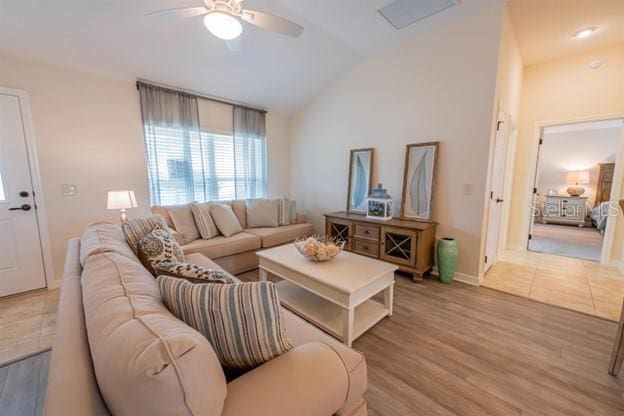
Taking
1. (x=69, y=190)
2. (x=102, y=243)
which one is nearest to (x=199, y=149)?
(x=69, y=190)

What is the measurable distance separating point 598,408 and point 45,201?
467 centimetres

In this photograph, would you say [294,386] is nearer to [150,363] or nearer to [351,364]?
[351,364]

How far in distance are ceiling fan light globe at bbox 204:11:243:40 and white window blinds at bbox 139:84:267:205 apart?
203 centimetres

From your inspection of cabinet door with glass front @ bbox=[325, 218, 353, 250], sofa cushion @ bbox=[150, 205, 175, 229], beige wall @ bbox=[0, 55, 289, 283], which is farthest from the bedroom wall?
beige wall @ bbox=[0, 55, 289, 283]

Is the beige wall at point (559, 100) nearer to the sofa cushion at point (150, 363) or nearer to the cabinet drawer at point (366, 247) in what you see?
the cabinet drawer at point (366, 247)

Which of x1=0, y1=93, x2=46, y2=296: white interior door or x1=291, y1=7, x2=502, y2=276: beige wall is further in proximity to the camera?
x1=291, y1=7, x2=502, y2=276: beige wall

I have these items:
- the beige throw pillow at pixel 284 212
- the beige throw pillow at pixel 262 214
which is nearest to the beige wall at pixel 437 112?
the beige throw pillow at pixel 284 212

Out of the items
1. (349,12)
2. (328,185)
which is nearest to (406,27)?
(349,12)

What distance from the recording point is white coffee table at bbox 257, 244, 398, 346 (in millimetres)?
1854

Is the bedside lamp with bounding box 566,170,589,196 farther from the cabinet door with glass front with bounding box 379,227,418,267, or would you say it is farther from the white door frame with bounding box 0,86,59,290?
the white door frame with bounding box 0,86,59,290

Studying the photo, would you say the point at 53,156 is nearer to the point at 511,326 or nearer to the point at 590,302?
the point at 511,326

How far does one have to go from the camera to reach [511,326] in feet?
7.07

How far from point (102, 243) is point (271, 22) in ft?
6.02

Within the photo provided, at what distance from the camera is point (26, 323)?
2.16 metres
